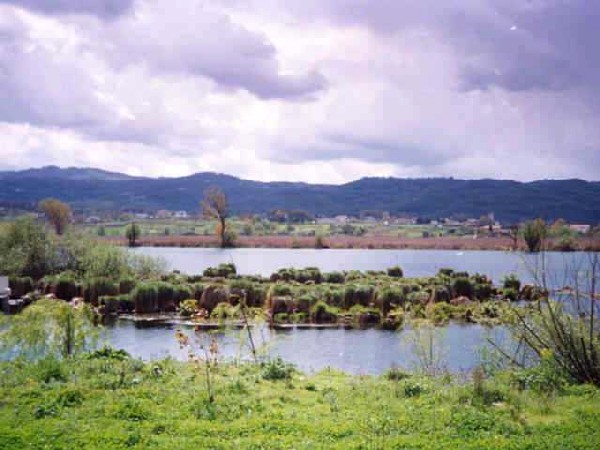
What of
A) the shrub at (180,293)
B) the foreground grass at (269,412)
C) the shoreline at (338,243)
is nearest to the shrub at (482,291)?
the shrub at (180,293)

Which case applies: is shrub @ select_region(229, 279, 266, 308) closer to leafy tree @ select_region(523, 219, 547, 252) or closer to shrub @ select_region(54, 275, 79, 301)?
shrub @ select_region(54, 275, 79, 301)

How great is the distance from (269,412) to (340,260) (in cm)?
5919

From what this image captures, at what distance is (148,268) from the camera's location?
46.8 meters

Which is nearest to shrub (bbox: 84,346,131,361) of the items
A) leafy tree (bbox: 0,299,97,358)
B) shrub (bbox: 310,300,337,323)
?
leafy tree (bbox: 0,299,97,358)

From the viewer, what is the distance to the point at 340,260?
69.2m

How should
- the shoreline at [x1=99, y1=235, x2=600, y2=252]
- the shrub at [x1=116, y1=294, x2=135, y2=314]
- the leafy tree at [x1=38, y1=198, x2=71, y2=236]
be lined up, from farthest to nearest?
the shoreline at [x1=99, y1=235, x2=600, y2=252], the leafy tree at [x1=38, y1=198, x2=71, y2=236], the shrub at [x1=116, y1=294, x2=135, y2=314]

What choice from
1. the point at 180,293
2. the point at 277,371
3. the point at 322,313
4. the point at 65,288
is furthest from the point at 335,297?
the point at 277,371

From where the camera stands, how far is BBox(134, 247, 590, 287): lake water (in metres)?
53.6

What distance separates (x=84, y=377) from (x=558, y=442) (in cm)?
837

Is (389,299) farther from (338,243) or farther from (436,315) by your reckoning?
(338,243)

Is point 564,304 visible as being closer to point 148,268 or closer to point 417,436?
point 417,436

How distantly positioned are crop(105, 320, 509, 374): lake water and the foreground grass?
4.72 metres

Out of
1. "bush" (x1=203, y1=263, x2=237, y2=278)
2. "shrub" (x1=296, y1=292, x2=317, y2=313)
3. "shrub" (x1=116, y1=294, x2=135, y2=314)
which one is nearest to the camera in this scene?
"shrub" (x1=296, y1=292, x2=317, y2=313)

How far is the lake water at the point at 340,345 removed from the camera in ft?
60.4
